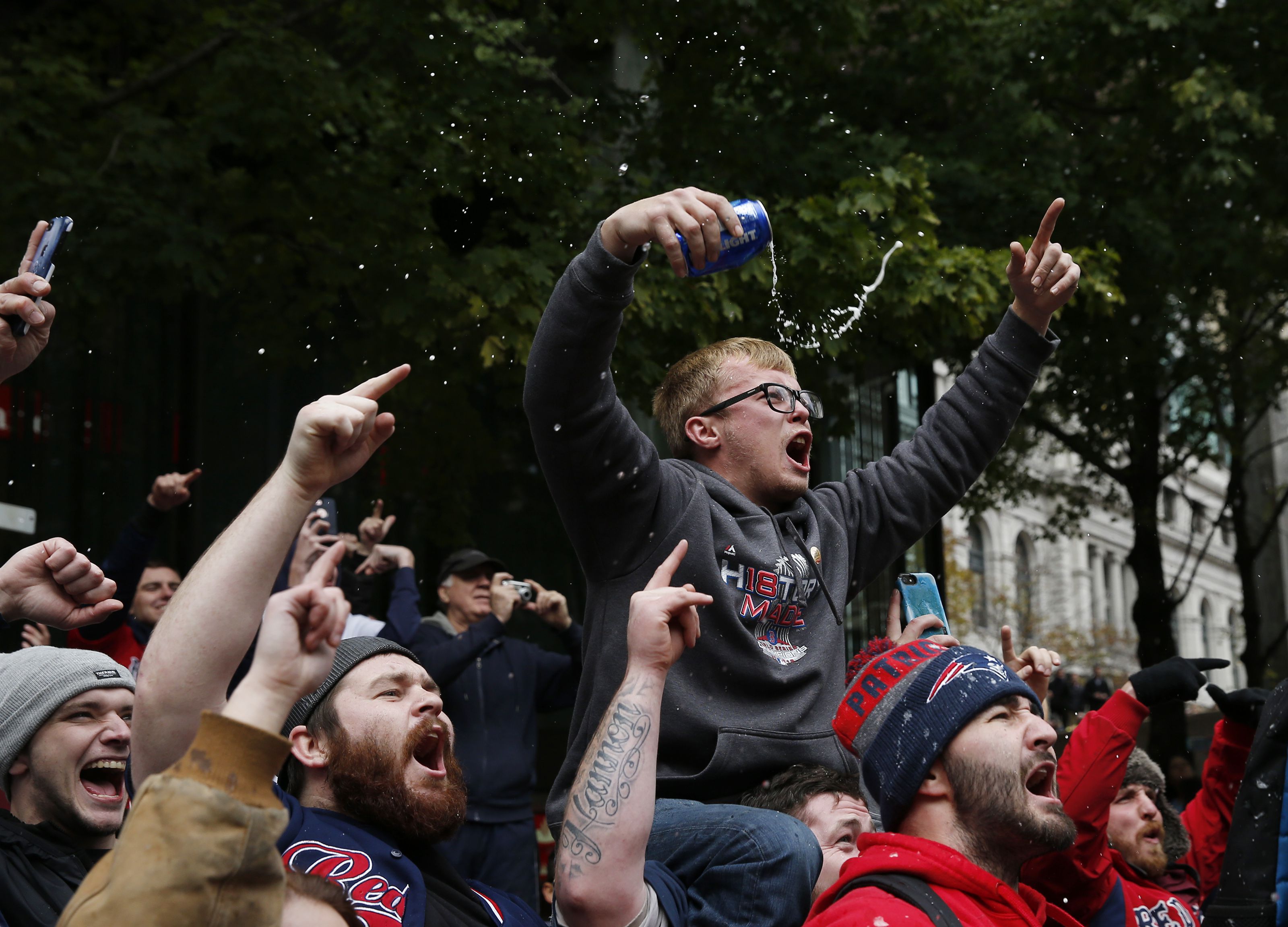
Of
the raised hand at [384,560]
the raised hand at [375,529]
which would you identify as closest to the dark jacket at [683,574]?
the raised hand at [384,560]

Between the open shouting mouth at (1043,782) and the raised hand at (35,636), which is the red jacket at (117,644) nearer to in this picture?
the raised hand at (35,636)

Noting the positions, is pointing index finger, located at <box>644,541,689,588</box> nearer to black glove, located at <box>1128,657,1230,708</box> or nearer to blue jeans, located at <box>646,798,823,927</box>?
blue jeans, located at <box>646,798,823,927</box>

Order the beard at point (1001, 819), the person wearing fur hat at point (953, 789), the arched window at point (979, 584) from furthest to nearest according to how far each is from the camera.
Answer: the arched window at point (979, 584), the beard at point (1001, 819), the person wearing fur hat at point (953, 789)

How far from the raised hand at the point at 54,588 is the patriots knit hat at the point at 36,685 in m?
0.26

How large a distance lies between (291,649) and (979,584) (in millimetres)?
43563

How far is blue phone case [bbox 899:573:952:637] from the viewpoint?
4.19 metres

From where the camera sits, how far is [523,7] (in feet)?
33.0

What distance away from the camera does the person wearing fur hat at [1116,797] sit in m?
3.85

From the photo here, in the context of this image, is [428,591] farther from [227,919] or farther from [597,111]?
[227,919]

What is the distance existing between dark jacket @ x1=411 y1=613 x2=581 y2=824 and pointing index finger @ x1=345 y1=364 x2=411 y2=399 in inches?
153

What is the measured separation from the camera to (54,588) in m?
3.28

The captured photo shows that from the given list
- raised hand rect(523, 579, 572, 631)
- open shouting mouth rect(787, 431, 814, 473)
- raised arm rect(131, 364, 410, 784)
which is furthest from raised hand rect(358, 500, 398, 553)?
raised arm rect(131, 364, 410, 784)

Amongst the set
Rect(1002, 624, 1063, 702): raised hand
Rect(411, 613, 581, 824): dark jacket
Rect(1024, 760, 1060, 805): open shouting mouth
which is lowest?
Rect(411, 613, 581, 824): dark jacket

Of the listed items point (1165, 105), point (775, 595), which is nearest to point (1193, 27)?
point (1165, 105)
